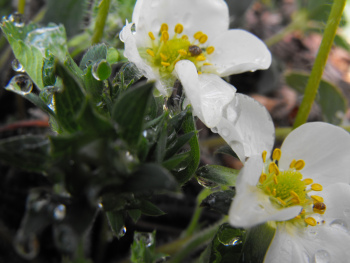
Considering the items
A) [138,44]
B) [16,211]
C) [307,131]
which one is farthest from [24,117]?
[307,131]

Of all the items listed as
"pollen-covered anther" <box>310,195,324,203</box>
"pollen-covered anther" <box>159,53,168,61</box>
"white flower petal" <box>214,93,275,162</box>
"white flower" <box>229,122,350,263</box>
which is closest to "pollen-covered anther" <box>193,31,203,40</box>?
"pollen-covered anther" <box>159,53,168,61</box>

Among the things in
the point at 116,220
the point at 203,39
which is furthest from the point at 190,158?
the point at 203,39

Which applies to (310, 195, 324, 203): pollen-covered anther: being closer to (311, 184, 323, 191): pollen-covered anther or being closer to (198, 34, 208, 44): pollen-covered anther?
(311, 184, 323, 191): pollen-covered anther

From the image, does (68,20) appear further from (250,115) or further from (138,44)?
(250,115)

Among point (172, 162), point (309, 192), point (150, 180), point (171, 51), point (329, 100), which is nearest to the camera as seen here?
point (150, 180)

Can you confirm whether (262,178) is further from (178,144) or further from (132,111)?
(132,111)

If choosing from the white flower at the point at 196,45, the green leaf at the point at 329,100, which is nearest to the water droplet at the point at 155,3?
the white flower at the point at 196,45

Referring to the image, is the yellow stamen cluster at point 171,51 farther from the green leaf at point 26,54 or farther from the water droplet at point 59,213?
the water droplet at point 59,213
